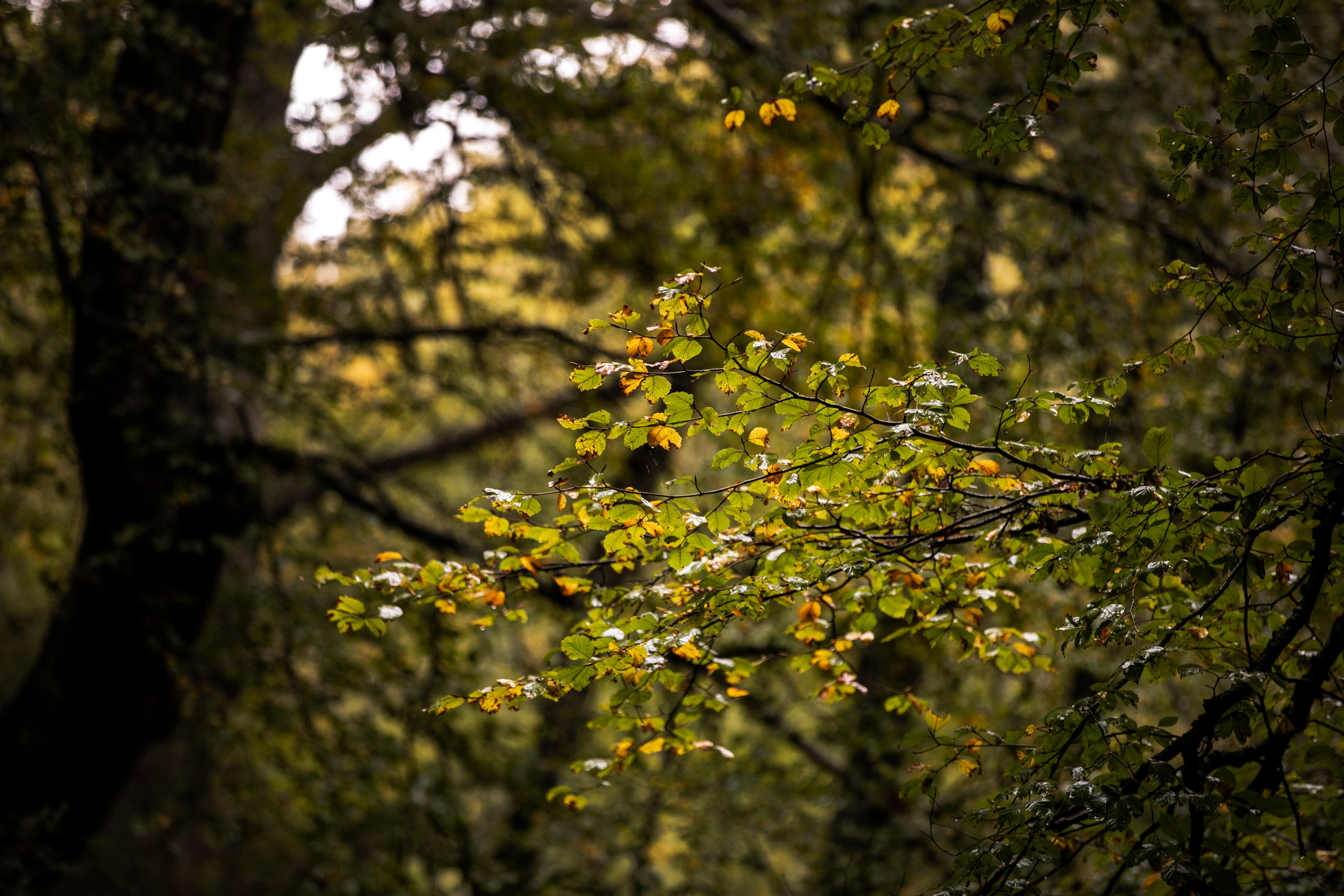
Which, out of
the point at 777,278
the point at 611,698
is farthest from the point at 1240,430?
the point at 611,698

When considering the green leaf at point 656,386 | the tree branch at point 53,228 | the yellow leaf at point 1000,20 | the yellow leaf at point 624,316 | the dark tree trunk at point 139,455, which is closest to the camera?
the yellow leaf at point 624,316

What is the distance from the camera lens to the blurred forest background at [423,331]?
4.37 m

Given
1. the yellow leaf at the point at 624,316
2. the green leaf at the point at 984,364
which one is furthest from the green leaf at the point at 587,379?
the green leaf at the point at 984,364

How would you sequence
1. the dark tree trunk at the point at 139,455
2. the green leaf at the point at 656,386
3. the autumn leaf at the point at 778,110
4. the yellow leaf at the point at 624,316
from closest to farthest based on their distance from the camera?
1. the yellow leaf at the point at 624,316
2. the green leaf at the point at 656,386
3. the autumn leaf at the point at 778,110
4. the dark tree trunk at the point at 139,455

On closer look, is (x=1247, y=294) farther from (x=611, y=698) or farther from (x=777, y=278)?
(x=777, y=278)

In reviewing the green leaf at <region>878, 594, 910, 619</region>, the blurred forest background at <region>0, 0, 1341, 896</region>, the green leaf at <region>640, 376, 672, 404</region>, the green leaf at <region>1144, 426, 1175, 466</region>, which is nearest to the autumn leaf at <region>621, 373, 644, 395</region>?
the green leaf at <region>640, 376, 672, 404</region>

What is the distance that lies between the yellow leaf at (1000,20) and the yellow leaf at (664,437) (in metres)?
1.10

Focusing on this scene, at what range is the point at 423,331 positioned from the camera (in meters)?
5.71

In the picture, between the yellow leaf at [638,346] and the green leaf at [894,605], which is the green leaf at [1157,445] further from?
the yellow leaf at [638,346]

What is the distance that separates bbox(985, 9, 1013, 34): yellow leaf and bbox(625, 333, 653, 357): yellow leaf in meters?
1.00

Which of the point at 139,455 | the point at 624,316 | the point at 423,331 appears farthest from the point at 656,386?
the point at 423,331

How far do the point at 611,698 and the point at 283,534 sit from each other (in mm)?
3478

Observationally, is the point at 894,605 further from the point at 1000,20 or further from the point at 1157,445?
the point at 1000,20

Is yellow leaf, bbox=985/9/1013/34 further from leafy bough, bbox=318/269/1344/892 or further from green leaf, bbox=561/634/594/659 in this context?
green leaf, bbox=561/634/594/659
